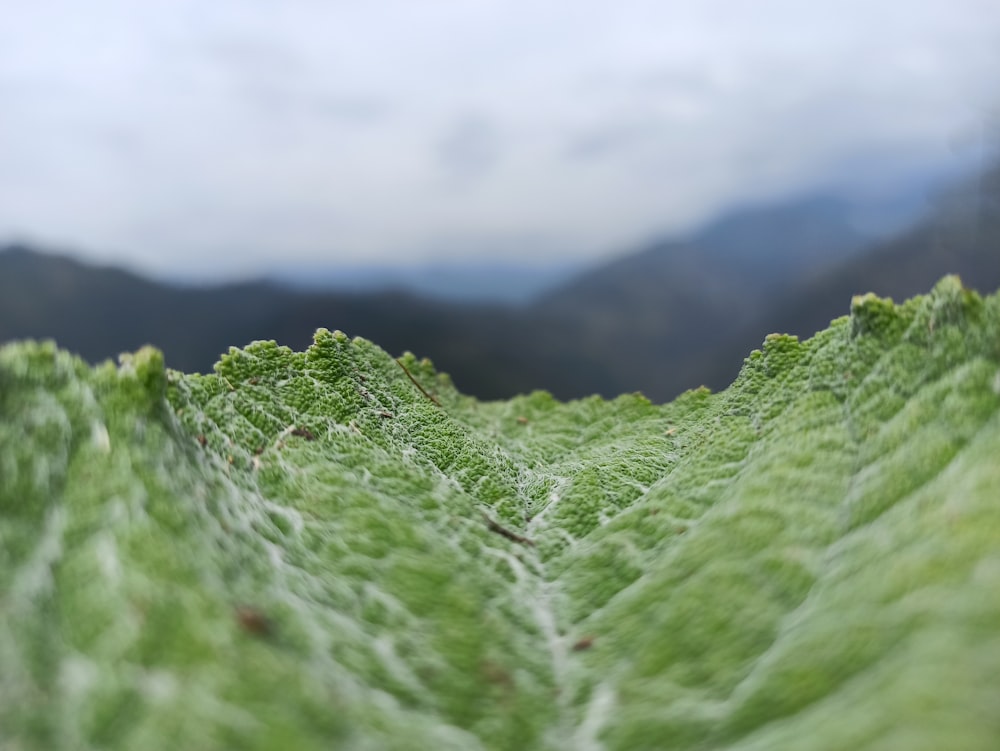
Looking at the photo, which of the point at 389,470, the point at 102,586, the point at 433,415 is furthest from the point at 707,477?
the point at 102,586

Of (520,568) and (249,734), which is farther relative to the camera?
(520,568)

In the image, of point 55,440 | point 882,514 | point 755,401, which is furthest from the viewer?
point 755,401

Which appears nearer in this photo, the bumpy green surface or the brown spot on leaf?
the bumpy green surface

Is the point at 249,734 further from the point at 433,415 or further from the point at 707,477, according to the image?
the point at 433,415

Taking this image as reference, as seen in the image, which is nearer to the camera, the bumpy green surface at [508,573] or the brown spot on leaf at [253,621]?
the bumpy green surface at [508,573]

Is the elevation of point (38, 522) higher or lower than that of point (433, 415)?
lower

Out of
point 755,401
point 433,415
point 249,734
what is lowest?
point 249,734

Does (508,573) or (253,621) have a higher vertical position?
(508,573)

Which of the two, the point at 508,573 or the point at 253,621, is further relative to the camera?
the point at 508,573
